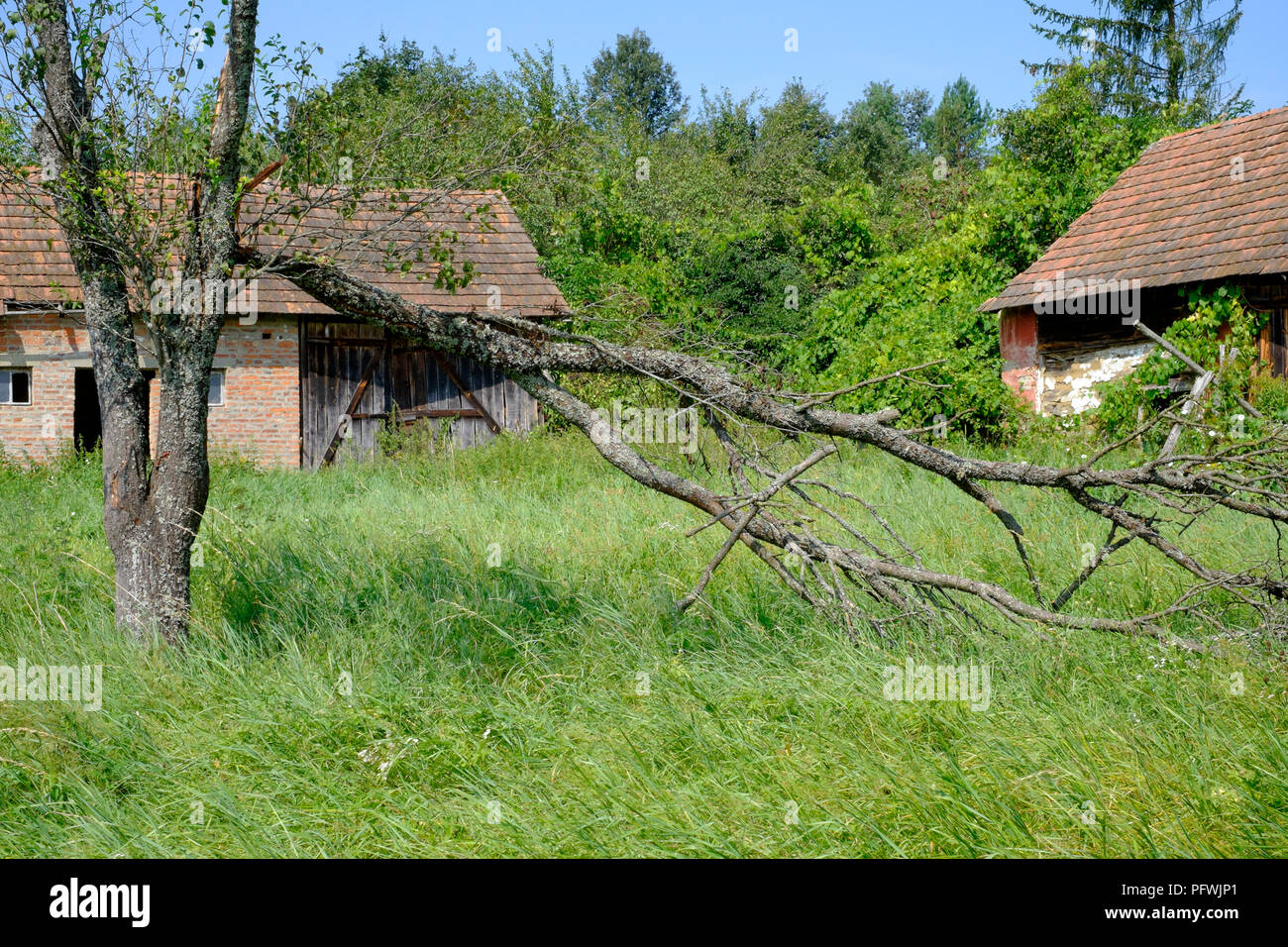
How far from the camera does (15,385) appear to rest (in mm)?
14891

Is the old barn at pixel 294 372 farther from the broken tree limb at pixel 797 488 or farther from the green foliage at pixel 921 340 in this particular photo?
the broken tree limb at pixel 797 488

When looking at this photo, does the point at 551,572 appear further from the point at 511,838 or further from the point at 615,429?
the point at 511,838

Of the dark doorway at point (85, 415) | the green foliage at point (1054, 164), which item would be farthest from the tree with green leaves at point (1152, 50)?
the dark doorway at point (85, 415)

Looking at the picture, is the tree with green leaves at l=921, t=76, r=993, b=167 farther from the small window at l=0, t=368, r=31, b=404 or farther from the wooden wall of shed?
the small window at l=0, t=368, r=31, b=404

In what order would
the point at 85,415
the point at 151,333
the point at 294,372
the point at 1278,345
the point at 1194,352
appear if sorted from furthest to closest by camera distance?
the point at 294,372, the point at 85,415, the point at 1194,352, the point at 1278,345, the point at 151,333

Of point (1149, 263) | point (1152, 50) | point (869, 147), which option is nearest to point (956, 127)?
point (869, 147)

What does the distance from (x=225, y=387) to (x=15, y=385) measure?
300 cm

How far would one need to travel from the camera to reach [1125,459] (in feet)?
35.2

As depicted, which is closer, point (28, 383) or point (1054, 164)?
point (28, 383)

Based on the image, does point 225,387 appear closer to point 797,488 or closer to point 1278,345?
point 797,488

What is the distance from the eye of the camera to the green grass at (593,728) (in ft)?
10.8

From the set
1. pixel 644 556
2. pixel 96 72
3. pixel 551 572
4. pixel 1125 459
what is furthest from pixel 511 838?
pixel 1125 459

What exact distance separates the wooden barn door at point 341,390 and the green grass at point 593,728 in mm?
9547

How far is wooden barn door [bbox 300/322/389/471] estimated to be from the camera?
51.6 feet
